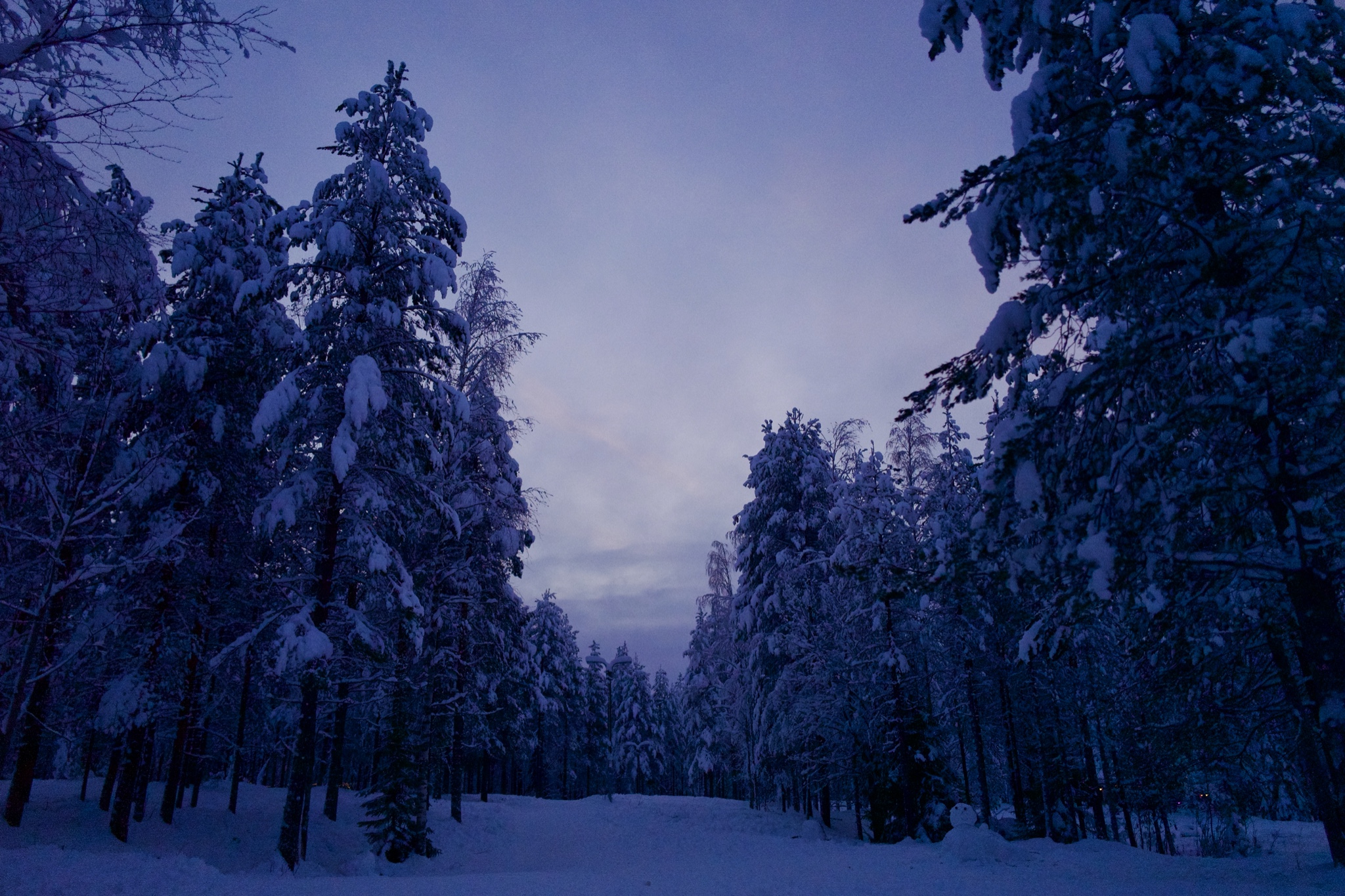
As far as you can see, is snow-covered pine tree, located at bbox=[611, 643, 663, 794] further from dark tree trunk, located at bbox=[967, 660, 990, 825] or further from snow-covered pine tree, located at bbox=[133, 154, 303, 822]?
snow-covered pine tree, located at bbox=[133, 154, 303, 822]

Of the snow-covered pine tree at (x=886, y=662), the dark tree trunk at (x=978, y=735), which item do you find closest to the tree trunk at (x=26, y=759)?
the snow-covered pine tree at (x=886, y=662)

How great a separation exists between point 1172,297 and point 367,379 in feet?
37.4

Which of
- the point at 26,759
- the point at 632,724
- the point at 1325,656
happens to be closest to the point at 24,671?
the point at 26,759

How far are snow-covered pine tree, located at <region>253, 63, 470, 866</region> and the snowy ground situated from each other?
3225mm

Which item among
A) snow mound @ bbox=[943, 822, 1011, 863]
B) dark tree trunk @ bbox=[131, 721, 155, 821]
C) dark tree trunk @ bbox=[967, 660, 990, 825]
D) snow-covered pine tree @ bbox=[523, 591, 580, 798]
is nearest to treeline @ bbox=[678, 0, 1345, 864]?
snow mound @ bbox=[943, 822, 1011, 863]

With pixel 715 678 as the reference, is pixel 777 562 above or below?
above

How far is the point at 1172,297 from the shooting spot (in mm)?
6555

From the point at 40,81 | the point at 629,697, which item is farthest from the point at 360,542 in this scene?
the point at 629,697

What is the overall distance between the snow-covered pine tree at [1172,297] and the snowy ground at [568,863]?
4.57 m

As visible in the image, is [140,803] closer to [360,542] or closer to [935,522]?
[360,542]

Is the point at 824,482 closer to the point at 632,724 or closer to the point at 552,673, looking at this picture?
the point at 552,673

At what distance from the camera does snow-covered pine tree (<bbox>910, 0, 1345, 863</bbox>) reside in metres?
5.37

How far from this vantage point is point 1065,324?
7.22 m

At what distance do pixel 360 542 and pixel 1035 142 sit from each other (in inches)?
465
